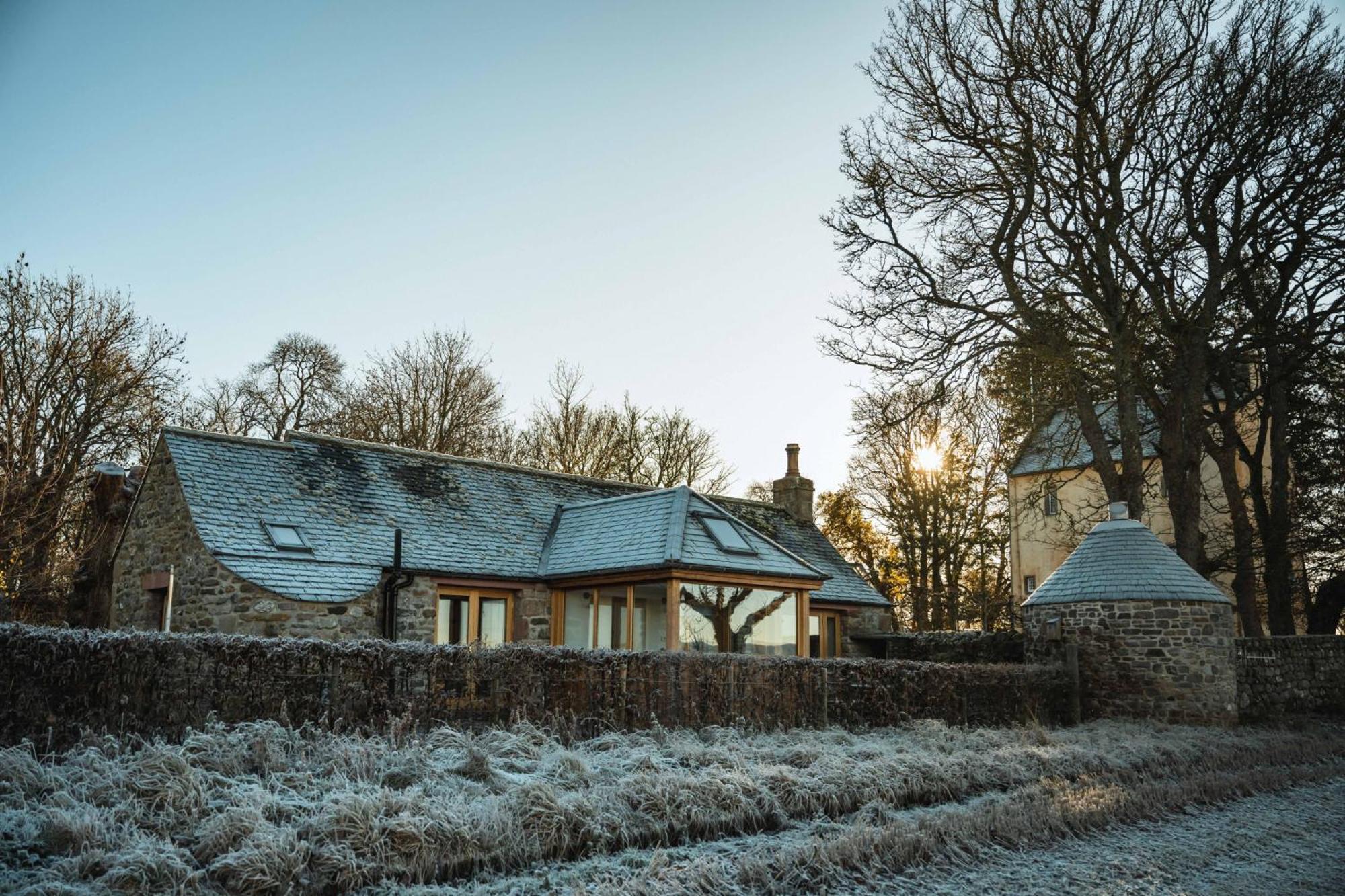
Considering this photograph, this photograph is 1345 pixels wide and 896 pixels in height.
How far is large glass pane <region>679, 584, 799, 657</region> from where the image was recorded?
54.6ft

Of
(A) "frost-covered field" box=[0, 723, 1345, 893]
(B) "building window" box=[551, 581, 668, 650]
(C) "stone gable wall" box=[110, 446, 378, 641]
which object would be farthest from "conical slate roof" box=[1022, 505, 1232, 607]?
(C) "stone gable wall" box=[110, 446, 378, 641]

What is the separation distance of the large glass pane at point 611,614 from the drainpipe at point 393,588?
3.40 metres

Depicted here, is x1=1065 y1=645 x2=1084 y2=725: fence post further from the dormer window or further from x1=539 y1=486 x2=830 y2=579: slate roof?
the dormer window

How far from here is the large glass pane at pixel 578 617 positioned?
1814cm

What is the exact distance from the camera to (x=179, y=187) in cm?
1041

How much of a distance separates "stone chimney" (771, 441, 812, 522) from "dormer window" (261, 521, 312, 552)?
13413 millimetres

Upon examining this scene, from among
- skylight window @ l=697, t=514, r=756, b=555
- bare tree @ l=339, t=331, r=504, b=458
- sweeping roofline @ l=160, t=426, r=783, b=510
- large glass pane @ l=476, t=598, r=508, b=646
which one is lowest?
large glass pane @ l=476, t=598, r=508, b=646

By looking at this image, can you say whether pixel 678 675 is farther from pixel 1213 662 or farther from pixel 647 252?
pixel 1213 662

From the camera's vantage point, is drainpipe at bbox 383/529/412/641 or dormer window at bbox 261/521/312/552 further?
drainpipe at bbox 383/529/412/641

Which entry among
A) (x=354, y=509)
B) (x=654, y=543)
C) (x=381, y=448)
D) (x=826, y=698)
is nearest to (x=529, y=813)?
(x=826, y=698)

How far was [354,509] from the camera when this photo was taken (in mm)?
17344

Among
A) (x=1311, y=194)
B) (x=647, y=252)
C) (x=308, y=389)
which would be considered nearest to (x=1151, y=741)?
(x=647, y=252)

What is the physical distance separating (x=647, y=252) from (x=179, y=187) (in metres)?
6.12

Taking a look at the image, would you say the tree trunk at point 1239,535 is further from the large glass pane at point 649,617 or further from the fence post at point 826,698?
the fence post at point 826,698
